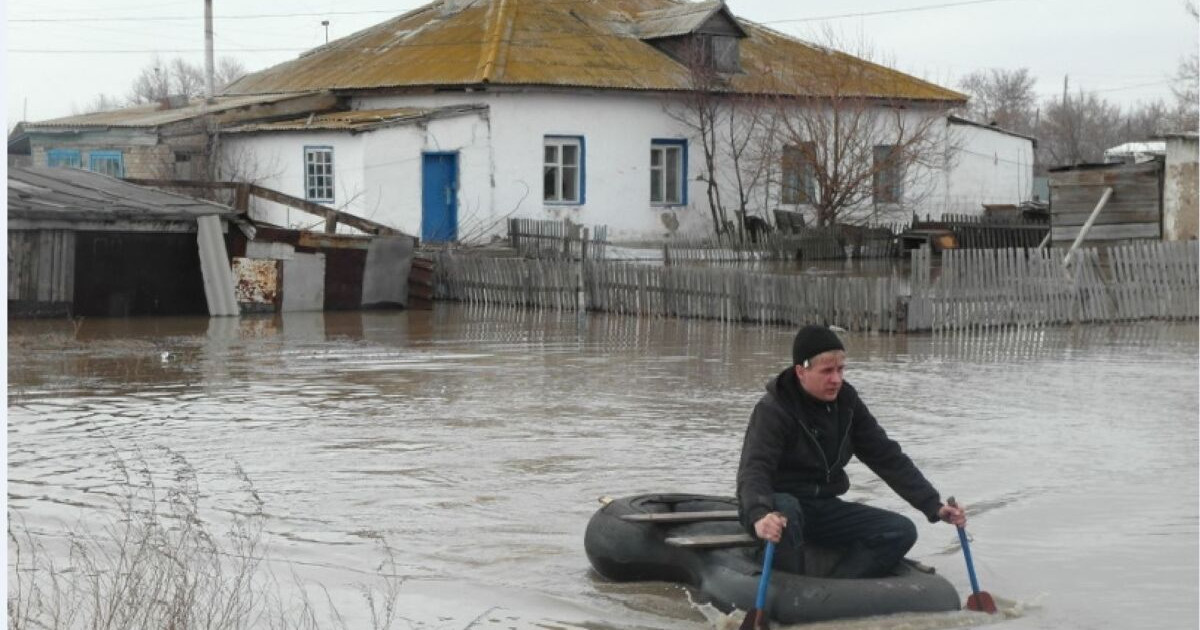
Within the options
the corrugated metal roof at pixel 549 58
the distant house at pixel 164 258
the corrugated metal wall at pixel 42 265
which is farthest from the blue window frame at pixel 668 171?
the corrugated metal wall at pixel 42 265

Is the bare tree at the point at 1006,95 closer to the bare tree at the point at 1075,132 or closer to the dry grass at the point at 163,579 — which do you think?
the bare tree at the point at 1075,132

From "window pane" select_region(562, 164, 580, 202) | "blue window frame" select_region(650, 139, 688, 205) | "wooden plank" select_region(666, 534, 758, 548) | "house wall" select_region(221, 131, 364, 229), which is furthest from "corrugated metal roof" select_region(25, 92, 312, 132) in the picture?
"wooden plank" select_region(666, 534, 758, 548)

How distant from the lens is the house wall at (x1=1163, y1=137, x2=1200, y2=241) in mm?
27719

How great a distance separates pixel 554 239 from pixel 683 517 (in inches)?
1012

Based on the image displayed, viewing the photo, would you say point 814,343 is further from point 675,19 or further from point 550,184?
point 675,19

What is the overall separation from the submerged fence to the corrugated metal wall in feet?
23.0

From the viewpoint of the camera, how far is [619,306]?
25.2 m

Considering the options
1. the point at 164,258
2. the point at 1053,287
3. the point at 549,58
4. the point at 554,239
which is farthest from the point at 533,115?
the point at 1053,287

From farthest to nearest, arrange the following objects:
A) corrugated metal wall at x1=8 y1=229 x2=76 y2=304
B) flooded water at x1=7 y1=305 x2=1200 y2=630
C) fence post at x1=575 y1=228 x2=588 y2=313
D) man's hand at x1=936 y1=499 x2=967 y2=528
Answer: fence post at x1=575 y1=228 x2=588 y2=313, corrugated metal wall at x1=8 y1=229 x2=76 y2=304, flooded water at x1=7 y1=305 x2=1200 y2=630, man's hand at x1=936 y1=499 x2=967 y2=528

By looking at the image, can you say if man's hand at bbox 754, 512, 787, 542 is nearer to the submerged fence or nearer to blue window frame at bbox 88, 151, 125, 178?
the submerged fence

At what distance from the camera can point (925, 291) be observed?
2183 centimetres

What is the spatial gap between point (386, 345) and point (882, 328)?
6482mm

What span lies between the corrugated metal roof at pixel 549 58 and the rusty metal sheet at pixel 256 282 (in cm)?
1055

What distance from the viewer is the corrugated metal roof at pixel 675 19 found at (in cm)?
3875
